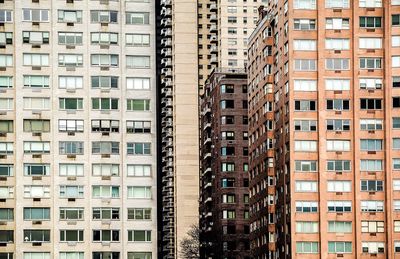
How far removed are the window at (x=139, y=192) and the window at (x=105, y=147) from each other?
4880mm

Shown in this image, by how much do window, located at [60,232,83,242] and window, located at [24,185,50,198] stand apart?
200 inches

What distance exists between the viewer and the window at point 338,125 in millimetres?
164000

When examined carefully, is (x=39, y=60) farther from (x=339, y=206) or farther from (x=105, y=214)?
(x=339, y=206)

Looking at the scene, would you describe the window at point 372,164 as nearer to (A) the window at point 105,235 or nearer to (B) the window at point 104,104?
(B) the window at point 104,104

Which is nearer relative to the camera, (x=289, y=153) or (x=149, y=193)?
(x=149, y=193)

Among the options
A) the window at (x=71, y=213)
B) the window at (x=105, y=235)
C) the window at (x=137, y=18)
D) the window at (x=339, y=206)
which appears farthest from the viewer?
the window at (x=339, y=206)

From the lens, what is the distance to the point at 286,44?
16750 centimetres

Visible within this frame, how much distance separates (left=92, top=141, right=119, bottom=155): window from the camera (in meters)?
144

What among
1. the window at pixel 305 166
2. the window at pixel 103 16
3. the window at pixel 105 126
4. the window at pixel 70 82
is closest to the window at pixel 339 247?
A: the window at pixel 305 166

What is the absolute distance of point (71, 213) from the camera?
143m

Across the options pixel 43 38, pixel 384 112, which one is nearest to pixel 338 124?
pixel 384 112

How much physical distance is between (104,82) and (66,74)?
4.83m

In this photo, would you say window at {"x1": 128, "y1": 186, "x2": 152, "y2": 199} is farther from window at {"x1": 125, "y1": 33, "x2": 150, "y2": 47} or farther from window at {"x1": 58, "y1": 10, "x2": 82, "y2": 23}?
window at {"x1": 58, "y1": 10, "x2": 82, "y2": 23}

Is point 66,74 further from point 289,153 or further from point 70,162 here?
point 289,153
